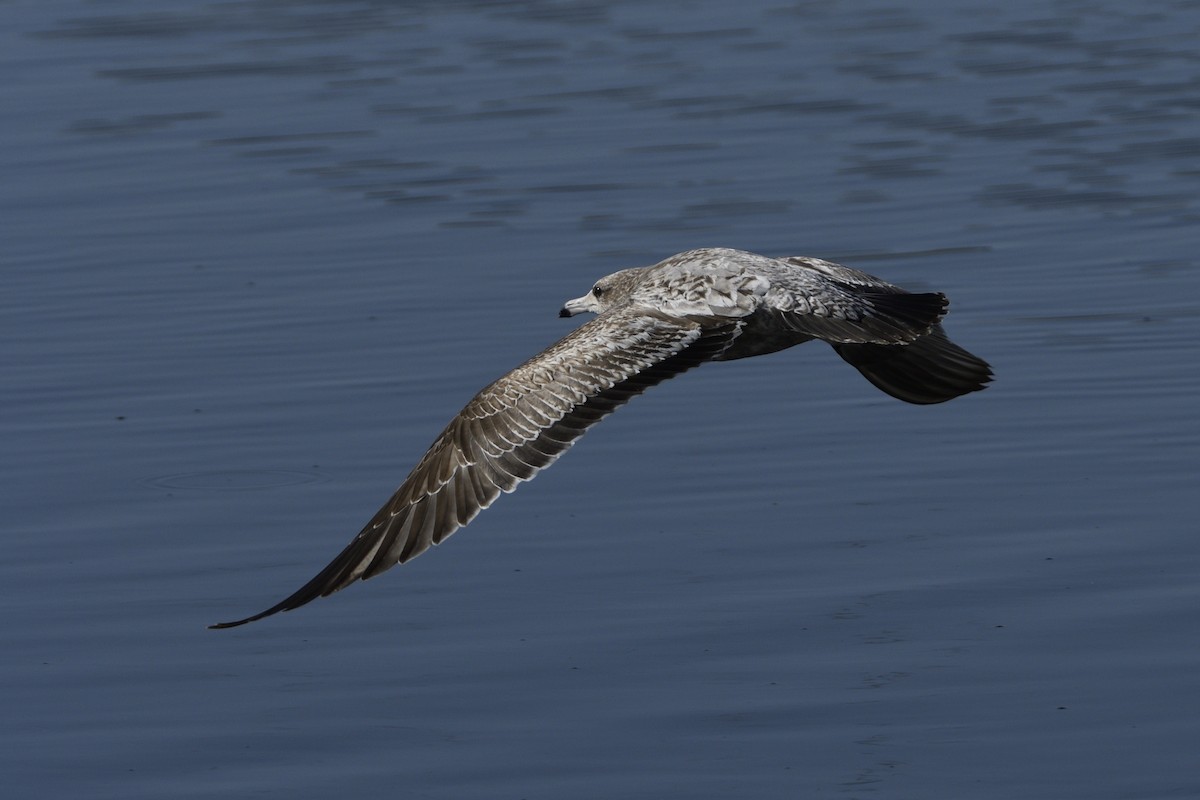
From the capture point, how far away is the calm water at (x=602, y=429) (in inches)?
318

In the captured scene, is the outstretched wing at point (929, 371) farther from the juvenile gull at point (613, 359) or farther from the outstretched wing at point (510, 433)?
the outstretched wing at point (510, 433)

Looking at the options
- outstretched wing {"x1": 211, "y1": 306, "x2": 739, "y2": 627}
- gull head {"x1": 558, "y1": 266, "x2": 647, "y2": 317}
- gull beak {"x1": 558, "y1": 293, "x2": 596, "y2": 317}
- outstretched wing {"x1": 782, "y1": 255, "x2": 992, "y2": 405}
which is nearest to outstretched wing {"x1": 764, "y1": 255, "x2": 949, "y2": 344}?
outstretched wing {"x1": 211, "y1": 306, "x2": 739, "y2": 627}

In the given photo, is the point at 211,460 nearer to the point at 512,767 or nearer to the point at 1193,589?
the point at 512,767

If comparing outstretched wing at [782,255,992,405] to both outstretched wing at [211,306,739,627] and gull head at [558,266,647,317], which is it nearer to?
gull head at [558,266,647,317]

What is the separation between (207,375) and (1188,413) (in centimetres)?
494

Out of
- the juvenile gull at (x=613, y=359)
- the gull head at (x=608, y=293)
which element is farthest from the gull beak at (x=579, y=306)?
the juvenile gull at (x=613, y=359)

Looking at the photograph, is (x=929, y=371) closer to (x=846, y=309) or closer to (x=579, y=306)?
(x=846, y=309)

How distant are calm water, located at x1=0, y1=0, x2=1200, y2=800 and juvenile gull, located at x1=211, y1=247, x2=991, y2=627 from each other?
549mm

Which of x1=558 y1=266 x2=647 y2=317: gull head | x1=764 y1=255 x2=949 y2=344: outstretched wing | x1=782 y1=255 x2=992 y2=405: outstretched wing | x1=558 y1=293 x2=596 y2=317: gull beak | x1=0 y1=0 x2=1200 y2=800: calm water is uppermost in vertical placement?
x1=764 y1=255 x2=949 y2=344: outstretched wing

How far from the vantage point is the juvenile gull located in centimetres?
848

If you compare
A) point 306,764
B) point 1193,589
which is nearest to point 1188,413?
point 1193,589

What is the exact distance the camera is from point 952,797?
24.7 ft

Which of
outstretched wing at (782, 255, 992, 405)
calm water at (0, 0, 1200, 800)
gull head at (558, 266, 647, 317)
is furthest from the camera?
outstretched wing at (782, 255, 992, 405)

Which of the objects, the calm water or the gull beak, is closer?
the calm water
